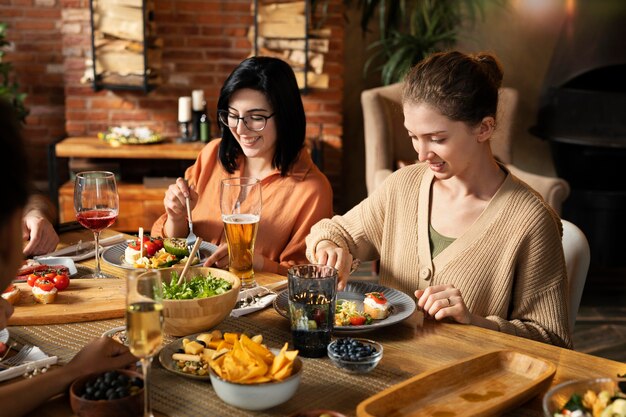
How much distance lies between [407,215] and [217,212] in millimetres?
708

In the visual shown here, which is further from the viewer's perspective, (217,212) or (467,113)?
(217,212)

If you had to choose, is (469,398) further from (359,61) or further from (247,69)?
(359,61)

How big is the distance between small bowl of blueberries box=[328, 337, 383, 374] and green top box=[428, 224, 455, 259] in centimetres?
58

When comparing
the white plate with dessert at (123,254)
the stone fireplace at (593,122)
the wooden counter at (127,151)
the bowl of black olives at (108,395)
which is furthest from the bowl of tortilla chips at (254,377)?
the stone fireplace at (593,122)

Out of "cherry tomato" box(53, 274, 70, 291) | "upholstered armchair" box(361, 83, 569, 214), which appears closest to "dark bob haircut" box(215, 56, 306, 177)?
"cherry tomato" box(53, 274, 70, 291)

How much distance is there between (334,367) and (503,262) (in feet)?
2.05

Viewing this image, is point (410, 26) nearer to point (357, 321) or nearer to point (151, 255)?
point (151, 255)

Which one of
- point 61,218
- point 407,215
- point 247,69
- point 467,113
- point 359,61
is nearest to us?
point 467,113

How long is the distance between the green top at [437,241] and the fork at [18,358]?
998 millimetres

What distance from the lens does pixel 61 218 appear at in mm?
4621

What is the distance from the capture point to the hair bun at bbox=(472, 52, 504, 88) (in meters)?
A: 2.03

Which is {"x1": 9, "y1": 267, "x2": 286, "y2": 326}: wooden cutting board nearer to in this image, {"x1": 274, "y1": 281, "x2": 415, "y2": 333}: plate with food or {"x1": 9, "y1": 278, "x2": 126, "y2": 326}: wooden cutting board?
{"x1": 9, "y1": 278, "x2": 126, "y2": 326}: wooden cutting board

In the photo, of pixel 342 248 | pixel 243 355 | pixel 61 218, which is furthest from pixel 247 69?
pixel 61 218

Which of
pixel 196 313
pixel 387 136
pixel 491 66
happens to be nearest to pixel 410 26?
pixel 387 136
